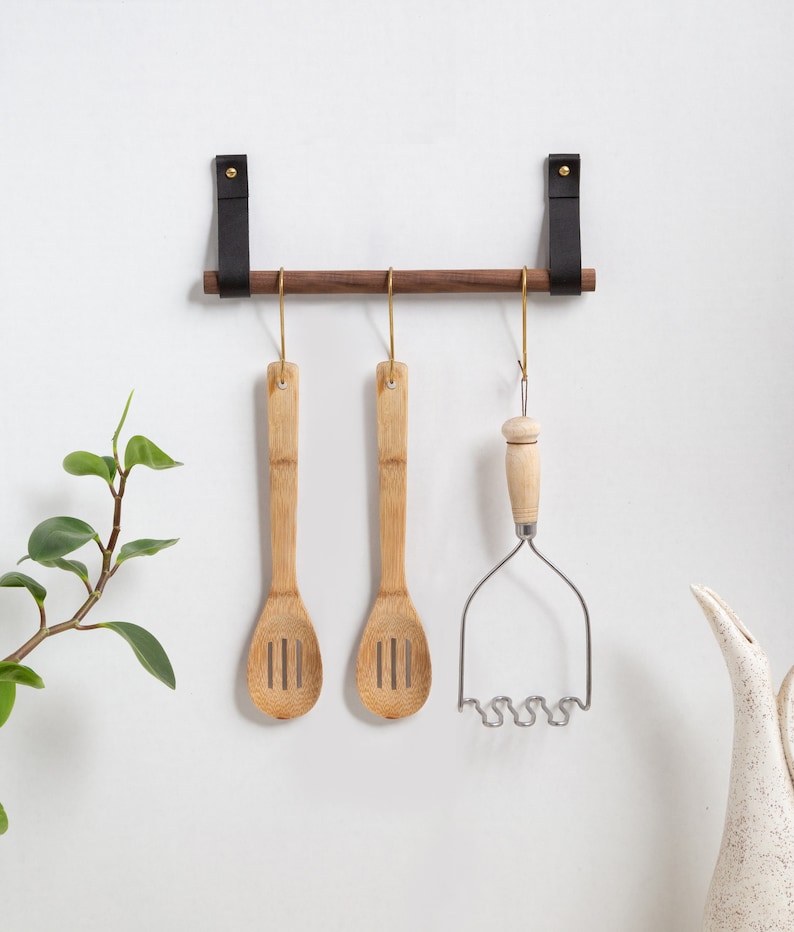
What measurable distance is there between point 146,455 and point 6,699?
0.85 feet

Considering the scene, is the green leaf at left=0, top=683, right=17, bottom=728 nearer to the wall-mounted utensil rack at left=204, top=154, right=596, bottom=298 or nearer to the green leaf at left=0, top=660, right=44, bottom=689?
the green leaf at left=0, top=660, right=44, bottom=689

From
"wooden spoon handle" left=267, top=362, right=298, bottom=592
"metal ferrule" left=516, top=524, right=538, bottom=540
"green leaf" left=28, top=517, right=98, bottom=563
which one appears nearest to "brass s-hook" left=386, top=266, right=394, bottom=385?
"wooden spoon handle" left=267, top=362, right=298, bottom=592

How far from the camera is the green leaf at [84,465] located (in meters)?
0.75

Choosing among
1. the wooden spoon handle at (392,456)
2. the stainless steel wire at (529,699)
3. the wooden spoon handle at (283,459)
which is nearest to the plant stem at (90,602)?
the wooden spoon handle at (283,459)

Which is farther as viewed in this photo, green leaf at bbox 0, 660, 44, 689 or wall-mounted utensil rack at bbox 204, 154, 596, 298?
wall-mounted utensil rack at bbox 204, 154, 596, 298

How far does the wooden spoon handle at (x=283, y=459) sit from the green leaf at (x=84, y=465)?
17 cm

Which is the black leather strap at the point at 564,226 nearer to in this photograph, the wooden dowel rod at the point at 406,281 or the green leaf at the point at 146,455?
the wooden dowel rod at the point at 406,281

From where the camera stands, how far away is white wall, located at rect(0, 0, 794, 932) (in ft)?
2.82

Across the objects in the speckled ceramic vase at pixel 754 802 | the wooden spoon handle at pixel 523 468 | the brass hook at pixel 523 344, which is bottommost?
the speckled ceramic vase at pixel 754 802

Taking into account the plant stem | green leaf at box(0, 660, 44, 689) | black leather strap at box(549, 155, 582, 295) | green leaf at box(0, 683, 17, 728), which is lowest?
green leaf at box(0, 683, 17, 728)

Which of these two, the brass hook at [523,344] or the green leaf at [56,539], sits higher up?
the brass hook at [523,344]

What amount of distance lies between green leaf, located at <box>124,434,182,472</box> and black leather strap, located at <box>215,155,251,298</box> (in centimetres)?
20

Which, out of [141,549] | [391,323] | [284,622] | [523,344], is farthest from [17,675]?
[523,344]

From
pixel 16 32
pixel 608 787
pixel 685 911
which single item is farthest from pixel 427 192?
pixel 685 911
